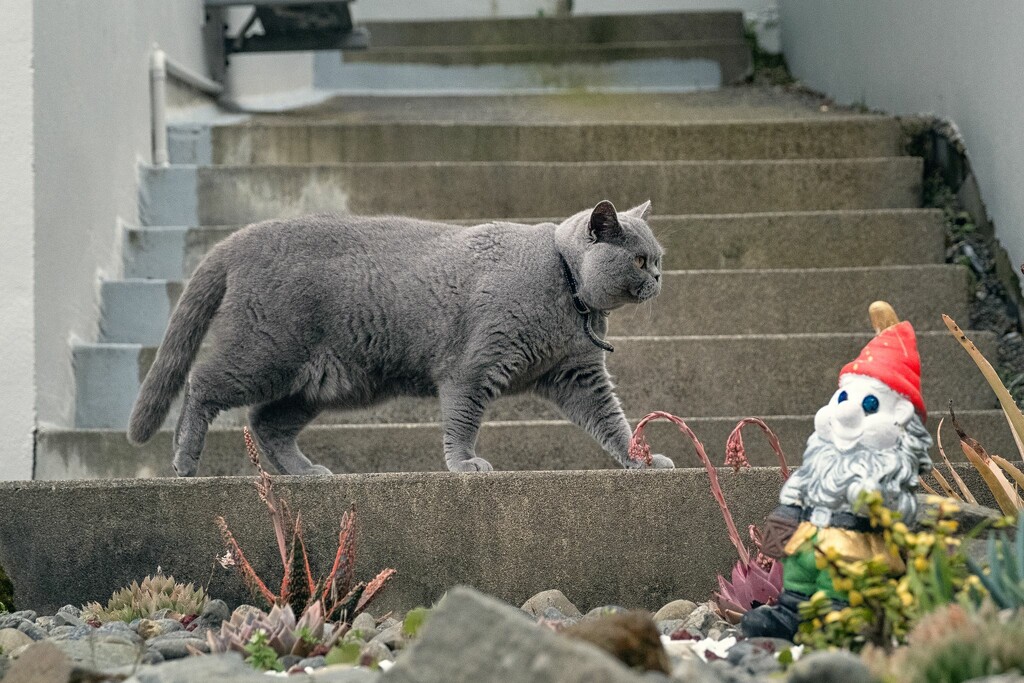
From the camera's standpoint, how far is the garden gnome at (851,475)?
181 cm

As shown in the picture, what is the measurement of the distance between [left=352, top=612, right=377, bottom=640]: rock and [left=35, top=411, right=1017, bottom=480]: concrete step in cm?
115

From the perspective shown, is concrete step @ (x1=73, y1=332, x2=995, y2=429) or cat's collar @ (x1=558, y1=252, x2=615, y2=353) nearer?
cat's collar @ (x1=558, y1=252, x2=615, y2=353)

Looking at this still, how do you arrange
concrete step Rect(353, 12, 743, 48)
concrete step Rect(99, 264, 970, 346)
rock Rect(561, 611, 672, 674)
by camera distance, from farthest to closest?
1. concrete step Rect(353, 12, 743, 48)
2. concrete step Rect(99, 264, 970, 346)
3. rock Rect(561, 611, 672, 674)

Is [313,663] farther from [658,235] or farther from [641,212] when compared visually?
[658,235]

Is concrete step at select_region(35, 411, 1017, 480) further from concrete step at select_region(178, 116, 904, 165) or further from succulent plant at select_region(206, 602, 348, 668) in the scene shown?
concrete step at select_region(178, 116, 904, 165)

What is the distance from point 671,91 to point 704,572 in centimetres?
426

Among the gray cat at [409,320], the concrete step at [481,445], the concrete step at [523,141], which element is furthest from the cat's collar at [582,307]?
the concrete step at [523,141]

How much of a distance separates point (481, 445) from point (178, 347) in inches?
33.5

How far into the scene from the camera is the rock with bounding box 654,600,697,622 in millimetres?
2279

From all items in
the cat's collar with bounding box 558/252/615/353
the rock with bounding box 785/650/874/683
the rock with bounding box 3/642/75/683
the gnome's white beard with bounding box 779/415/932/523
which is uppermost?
the cat's collar with bounding box 558/252/615/353

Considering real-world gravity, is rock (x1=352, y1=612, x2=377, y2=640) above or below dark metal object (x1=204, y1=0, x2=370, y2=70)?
below

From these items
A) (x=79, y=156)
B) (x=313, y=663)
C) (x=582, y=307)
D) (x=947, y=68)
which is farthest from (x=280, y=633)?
(x=947, y=68)

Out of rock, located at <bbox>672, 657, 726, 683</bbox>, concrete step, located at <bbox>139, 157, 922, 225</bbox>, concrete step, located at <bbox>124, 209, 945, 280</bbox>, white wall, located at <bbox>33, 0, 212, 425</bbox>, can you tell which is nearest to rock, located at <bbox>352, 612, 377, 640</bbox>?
rock, located at <bbox>672, 657, 726, 683</bbox>

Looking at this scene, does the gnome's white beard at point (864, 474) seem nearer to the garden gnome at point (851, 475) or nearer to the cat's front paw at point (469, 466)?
the garden gnome at point (851, 475)
